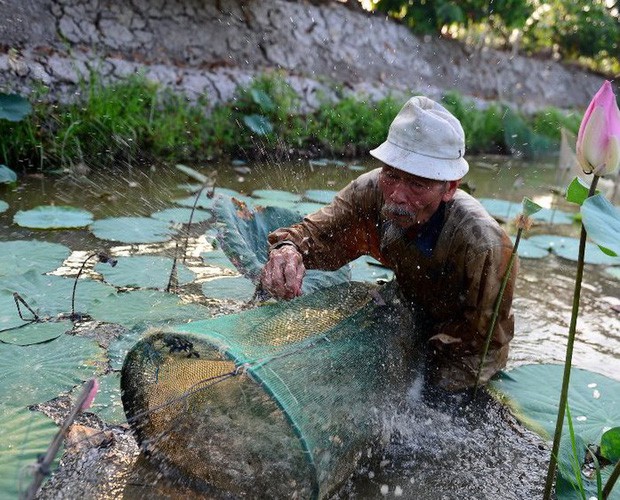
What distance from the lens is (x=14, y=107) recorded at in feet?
15.5

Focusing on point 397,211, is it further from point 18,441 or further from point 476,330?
point 18,441

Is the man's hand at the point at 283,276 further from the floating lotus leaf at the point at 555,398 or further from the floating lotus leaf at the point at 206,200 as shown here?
the floating lotus leaf at the point at 206,200

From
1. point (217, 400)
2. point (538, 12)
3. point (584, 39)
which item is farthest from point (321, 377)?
point (584, 39)

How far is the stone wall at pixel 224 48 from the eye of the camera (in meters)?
6.20

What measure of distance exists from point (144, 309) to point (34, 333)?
520 mm

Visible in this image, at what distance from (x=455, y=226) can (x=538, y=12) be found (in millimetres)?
14123

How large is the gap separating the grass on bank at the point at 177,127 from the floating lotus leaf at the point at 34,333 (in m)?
3.02

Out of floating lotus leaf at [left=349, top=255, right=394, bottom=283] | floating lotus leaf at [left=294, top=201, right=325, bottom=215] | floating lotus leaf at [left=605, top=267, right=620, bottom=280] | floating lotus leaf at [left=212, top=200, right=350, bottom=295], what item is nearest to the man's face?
floating lotus leaf at [left=212, top=200, right=350, bottom=295]

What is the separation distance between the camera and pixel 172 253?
3.74 metres

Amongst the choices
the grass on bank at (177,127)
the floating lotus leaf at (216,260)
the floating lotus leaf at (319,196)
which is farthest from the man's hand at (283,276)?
the grass on bank at (177,127)

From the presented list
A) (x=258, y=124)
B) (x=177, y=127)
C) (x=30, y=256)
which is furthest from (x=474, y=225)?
(x=258, y=124)

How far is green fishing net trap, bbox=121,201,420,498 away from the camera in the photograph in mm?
1512

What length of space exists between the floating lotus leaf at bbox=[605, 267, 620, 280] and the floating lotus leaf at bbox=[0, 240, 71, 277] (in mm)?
3850

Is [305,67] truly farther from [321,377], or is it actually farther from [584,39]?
[584,39]
